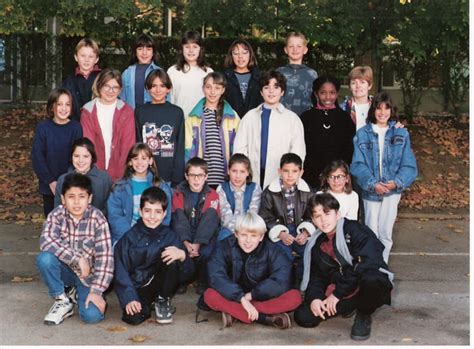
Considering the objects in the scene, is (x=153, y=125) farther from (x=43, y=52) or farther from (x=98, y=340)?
(x=43, y=52)

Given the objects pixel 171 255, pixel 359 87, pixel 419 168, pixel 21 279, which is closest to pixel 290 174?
pixel 359 87

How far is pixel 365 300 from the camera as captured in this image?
21.5ft

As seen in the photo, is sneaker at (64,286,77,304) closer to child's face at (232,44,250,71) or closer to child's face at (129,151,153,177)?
child's face at (129,151,153,177)

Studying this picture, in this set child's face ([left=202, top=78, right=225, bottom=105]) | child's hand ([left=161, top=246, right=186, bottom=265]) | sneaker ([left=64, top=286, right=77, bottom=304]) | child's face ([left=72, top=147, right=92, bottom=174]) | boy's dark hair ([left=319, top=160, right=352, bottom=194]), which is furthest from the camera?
child's face ([left=202, top=78, right=225, bottom=105])

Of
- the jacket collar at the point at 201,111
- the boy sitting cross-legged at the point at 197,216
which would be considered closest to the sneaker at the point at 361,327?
the boy sitting cross-legged at the point at 197,216

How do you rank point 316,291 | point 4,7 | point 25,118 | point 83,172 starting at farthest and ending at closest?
point 25,118, point 4,7, point 83,172, point 316,291

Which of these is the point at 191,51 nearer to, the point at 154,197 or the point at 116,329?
the point at 154,197

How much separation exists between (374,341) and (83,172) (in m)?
2.62

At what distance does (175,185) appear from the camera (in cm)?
816

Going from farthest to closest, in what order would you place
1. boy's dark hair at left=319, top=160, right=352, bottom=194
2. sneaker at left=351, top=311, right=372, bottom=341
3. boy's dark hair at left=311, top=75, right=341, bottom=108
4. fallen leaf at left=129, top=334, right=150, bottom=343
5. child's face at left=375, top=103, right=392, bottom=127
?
boy's dark hair at left=311, top=75, right=341, bottom=108 < child's face at left=375, top=103, right=392, bottom=127 < boy's dark hair at left=319, top=160, right=352, bottom=194 < sneaker at left=351, top=311, right=372, bottom=341 < fallen leaf at left=129, top=334, right=150, bottom=343

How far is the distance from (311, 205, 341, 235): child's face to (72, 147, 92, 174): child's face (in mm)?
1826

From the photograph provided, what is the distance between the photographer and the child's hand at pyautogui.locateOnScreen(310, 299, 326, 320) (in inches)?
262

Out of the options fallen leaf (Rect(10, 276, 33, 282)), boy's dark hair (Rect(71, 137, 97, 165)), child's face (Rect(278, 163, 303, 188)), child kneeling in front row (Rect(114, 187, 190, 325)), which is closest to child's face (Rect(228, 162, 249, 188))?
child's face (Rect(278, 163, 303, 188))

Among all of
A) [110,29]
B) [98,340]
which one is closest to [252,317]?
[98,340]
